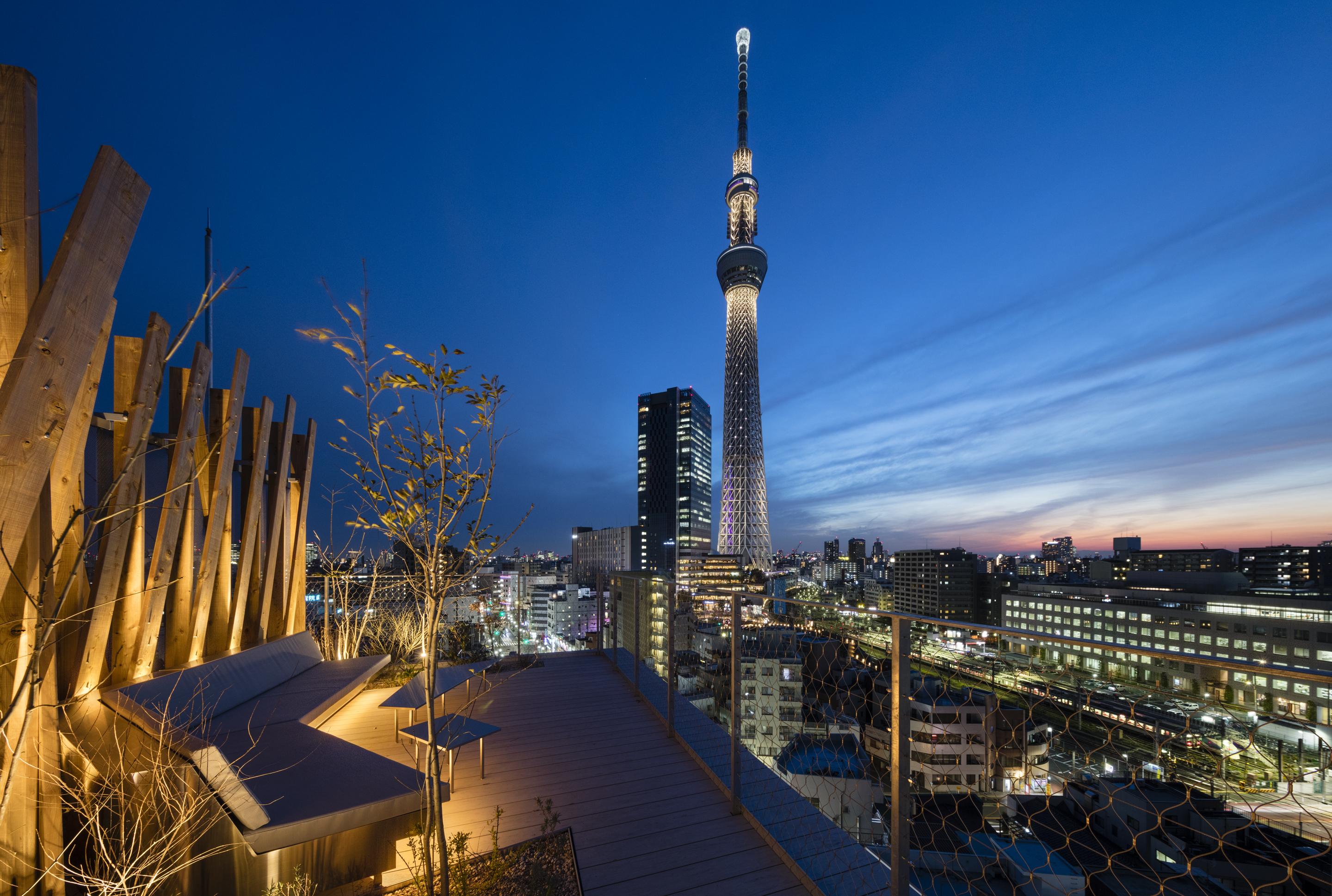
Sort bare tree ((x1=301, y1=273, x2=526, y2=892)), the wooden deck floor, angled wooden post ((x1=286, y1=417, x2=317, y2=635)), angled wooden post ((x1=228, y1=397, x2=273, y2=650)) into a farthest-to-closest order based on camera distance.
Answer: angled wooden post ((x1=286, y1=417, x2=317, y2=635)), angled wooden post ((x1=228, y1=397, x2=273, y2=650)), the wooden deck floor, bare tree ((x1=301, y1=273, x2=526, y2=892))

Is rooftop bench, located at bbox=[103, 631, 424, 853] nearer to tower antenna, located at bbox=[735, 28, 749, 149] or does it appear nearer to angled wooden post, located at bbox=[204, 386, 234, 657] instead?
angled wooden post, located at bbox=[204, 386, 234, 657]

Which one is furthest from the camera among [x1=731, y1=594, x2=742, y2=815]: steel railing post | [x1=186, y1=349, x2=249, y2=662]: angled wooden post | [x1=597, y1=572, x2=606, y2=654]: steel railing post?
[x1=597, y1=572, x2=606, y2=654]: steel railing post

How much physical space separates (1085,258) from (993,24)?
11339mm

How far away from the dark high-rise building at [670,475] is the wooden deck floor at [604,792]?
73.3 metres

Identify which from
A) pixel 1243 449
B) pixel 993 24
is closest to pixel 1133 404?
pixel 1243 449

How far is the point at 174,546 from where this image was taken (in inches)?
178

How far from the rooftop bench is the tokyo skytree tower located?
43.1 metres

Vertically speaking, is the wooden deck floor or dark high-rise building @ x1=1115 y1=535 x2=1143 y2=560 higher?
the wooden deck floor

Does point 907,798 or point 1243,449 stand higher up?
point 1243,449

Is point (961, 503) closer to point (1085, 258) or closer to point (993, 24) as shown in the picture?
point (1085, 258)

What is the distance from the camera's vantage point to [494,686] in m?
5.64

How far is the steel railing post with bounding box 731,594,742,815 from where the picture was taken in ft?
11.6

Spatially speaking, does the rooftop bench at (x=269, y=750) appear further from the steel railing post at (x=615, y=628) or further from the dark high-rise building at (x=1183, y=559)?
the dark high-rise building at (x=1183, y=559)

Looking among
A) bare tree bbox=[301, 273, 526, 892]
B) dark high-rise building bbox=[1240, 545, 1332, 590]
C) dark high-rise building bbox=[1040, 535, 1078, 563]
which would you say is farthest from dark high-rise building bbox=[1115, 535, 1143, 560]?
bare tree bbox=[301, 273, 526, 892]
